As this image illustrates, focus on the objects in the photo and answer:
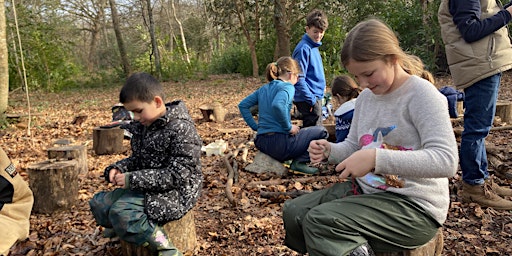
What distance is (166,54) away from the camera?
19.2 m

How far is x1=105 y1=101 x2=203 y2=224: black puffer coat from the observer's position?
8.87 feet

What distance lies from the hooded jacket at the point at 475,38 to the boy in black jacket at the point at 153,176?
6.95 ft

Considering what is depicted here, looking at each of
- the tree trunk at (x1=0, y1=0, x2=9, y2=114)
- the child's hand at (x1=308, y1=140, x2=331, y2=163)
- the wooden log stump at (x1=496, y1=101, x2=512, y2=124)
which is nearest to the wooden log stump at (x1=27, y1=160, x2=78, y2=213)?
the child's hand at (x1=308, y1=140, x2=331, y2=163)

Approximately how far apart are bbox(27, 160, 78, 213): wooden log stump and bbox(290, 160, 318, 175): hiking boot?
92.0 inches

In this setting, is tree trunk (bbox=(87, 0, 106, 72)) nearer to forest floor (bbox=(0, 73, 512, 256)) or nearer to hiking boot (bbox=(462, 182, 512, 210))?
forest floor (bbox=(0, 73, 512, 256))

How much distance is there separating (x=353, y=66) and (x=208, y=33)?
2563 cm

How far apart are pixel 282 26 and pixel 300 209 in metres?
13.2

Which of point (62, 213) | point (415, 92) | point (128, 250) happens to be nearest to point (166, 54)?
point (62, 213)

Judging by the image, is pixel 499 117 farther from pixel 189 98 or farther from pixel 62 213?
pixel 189 98

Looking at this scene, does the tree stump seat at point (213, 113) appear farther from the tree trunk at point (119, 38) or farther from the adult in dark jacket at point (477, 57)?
the tree trunk at point (119, 38)

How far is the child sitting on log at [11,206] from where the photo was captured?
7.68ft

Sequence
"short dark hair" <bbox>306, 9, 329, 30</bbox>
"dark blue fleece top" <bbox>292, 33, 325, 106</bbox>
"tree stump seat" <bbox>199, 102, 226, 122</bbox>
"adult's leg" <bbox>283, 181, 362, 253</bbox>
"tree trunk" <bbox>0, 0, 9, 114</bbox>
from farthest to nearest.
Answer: "tree stump seat" <bbox>199, 102, 226, 122</bbox>
"tree trunk" <bbox>0, 0, 9, 114</bbox>
"dark blue fleece top" <bbox>292, 33, 325, 106</bbox>
"short dark hair" <bbox>306, 9, 329, 30</bbox>
"adult's leg" <bbox>283, 181, 362, 253</bbox>

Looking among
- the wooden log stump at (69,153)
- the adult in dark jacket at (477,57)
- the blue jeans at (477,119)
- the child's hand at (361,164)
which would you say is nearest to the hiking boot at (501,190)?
the adult in dark jacket at (477,57)

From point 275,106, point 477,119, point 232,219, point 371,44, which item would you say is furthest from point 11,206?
point 477,119
